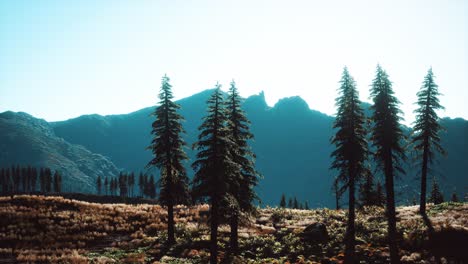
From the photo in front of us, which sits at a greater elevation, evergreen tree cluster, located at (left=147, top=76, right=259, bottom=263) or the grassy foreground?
evergreen tree cluster, located at (left=147, top=76, right=259, bottom=263)

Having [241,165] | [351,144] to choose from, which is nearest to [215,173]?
[241,165]

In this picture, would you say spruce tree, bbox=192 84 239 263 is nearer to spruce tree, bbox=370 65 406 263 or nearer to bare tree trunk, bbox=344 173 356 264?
bare tree trunk, bbox=344 173 356 264

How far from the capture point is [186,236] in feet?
125

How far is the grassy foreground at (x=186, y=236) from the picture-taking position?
26.4 m

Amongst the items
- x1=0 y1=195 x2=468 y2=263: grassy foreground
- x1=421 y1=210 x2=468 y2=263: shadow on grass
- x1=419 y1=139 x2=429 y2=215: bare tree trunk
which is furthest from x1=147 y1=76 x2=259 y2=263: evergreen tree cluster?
x1=419 y1=139 x2=429 y2=215: bare tree trunk

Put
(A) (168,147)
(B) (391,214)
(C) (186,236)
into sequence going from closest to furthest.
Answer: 1. (B) (391,214)
2. (A) (168,147)
3. (C) (186,236)

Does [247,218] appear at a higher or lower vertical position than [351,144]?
lower

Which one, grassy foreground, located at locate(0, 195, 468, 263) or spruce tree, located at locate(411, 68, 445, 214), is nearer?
grassy foreground, located at locate(0, 195, 468, 263)

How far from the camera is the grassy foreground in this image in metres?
26.4

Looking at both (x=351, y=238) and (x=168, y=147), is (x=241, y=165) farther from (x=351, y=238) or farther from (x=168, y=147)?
(x=351, y=238)

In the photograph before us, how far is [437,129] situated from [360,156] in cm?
1437

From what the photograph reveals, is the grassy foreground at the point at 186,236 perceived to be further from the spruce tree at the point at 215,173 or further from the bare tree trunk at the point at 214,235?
the spruce tree at the point at 215,173

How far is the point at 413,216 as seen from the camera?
116ft

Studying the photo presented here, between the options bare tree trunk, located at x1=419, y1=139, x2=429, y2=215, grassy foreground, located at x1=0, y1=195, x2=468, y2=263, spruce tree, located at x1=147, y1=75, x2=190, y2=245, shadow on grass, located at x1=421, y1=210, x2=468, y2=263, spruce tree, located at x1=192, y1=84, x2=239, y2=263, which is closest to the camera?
shadow on grass, located at x1=421, y1=210, x2=468, y2=263
